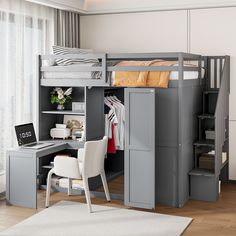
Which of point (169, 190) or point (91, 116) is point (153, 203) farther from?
point (91, 116)

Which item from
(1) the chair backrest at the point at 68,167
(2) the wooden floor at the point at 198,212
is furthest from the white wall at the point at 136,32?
(1) the chair backrest at the point at 68,167

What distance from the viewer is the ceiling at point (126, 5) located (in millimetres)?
6005

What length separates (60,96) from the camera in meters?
5.84

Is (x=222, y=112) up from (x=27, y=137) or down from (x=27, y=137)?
up

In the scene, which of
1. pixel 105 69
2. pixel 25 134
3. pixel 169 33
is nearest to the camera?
pixel 105 69

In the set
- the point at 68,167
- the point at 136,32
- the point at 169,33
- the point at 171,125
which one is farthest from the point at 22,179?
the point at 169,33

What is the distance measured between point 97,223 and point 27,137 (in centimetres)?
148

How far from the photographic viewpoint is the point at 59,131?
589 centimetres

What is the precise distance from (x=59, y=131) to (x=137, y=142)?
1.34m

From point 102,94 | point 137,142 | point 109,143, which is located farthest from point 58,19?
point 137,142

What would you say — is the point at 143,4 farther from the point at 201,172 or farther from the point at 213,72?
the point at 201,172

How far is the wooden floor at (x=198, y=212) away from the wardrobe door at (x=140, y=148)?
23cm

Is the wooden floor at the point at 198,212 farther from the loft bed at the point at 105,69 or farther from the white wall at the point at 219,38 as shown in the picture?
the loft bed at the point at 105,69

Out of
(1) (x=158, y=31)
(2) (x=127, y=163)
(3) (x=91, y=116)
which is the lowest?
(2) (x=127, y=163)
